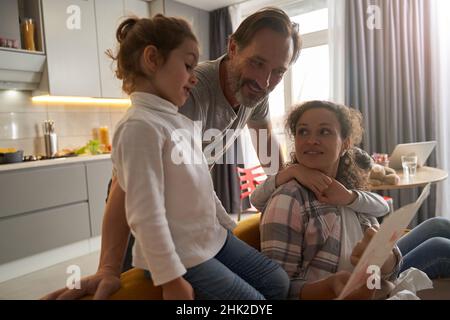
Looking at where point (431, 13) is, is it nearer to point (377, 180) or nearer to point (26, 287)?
point (377, 180)

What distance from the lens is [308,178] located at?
42.0 inches

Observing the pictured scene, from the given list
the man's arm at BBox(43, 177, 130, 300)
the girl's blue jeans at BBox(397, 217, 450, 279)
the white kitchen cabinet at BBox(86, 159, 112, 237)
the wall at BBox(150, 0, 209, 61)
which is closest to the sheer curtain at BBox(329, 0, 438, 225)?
the wall at BBox(150, 0, 209, 61)

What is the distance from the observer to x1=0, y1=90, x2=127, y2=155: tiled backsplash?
2957 millimetres

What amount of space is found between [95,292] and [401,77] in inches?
117

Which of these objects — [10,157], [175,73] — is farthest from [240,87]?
[10,157]

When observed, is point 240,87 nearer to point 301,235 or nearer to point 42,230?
point 301,235

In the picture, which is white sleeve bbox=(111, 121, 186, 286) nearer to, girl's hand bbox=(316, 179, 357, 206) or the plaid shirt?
the plaid shirt

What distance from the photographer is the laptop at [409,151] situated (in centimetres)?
224

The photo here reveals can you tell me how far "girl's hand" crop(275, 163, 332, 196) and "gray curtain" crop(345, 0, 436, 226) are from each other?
2209mm

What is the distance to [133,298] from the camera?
30.9 inches

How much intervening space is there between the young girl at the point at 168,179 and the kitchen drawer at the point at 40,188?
2.13 metres

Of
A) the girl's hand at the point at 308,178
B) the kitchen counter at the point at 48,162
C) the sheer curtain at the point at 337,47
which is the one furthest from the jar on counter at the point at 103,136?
the girl's hand at the point at 308,178

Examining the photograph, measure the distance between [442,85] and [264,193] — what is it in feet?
7.95
